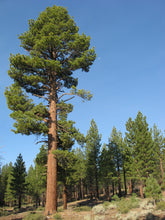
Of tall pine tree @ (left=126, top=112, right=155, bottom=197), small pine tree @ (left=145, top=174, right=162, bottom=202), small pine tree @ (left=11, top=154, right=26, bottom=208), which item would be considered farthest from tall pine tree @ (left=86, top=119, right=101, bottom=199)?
small pine tree @ (left=145, top=174, right=162, bottom=202)

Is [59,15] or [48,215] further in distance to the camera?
[59,15]

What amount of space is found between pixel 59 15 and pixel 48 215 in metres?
13.1

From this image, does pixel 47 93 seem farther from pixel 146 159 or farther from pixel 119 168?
pixel 119 168

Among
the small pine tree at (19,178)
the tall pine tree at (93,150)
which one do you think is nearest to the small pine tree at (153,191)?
the tall pine tree at (93,150)

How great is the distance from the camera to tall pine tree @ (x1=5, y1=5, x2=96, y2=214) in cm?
1092

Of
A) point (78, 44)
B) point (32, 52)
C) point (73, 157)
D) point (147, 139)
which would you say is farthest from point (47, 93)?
point (147, 139)

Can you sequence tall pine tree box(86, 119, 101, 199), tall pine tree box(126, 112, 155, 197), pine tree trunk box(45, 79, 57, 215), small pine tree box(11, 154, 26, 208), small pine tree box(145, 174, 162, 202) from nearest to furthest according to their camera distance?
1. pine tree trunk box(45, 79, 57, 215)
2. small pine tree box(145, 174, 162, 202)
3. tall pine tree box(126, 112, 155, 197)
4. tall pine tree box(86, 119, 101, 199)
5. small pine tree box(11, 154, 26, 208)

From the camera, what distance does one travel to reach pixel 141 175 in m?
31.2

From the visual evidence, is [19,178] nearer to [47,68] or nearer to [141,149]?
[141,149]

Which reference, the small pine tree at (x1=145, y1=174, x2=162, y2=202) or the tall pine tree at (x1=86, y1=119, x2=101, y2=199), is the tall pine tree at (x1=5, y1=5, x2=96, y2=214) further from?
the tall pine tree at (x1=86, y1=119, x2=101, y2=199)

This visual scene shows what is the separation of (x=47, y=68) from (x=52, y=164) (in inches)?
245

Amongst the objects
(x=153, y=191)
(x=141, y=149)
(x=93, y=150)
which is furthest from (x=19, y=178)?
(x=153, y=191)

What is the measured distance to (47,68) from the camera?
11867mm

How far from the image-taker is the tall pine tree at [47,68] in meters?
10.9
